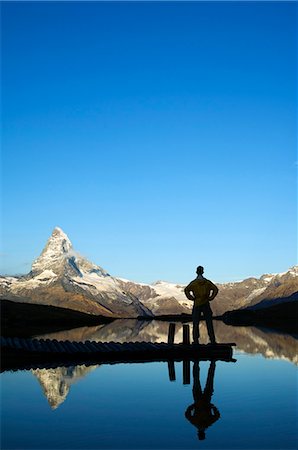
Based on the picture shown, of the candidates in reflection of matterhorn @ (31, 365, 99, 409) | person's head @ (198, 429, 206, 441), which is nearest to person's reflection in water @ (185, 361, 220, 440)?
person's head @ (198, 429, 206, 441)

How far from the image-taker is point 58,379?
24203mm

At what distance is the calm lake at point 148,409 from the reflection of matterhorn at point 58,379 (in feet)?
0.13

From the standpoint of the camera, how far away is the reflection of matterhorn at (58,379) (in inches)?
781

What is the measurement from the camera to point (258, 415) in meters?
16.7

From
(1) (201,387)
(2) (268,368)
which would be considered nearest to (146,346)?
(2) (268,368)

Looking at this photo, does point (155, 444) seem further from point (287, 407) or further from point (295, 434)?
point (287, 407)

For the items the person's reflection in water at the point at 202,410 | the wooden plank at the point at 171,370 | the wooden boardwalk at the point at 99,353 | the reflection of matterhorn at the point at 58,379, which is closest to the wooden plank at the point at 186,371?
the wooden boardwalk at the point at 99,353

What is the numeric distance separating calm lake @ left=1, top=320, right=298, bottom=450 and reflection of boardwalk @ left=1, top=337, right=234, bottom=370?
16.0ft

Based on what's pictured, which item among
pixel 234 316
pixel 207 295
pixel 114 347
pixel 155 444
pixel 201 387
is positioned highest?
pixel 234 316

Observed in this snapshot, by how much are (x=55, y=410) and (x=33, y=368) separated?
12266 millimetres

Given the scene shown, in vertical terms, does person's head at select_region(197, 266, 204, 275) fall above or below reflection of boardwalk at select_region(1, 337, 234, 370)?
above

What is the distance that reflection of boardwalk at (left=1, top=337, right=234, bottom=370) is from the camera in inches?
1309

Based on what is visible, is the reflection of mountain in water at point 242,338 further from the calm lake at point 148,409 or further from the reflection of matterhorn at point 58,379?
the reflection of matterhorn at point 58,379

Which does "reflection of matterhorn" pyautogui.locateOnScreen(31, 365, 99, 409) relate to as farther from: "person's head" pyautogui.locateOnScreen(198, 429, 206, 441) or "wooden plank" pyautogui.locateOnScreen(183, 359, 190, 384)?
"person's head" pyautogui.locateOnScreen(198, 429, 206, 441)
